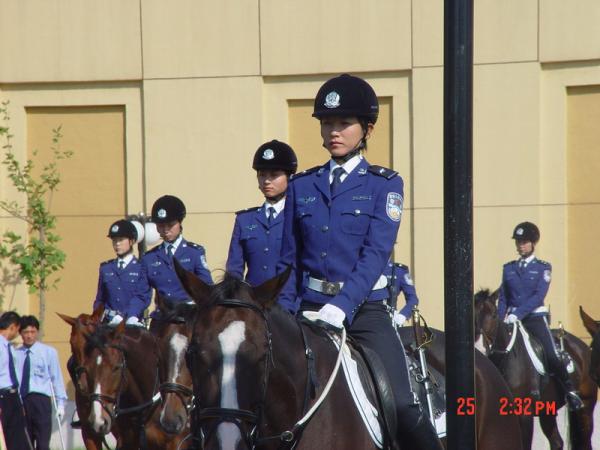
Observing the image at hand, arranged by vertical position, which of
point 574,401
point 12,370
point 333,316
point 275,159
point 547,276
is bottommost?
point 574,401

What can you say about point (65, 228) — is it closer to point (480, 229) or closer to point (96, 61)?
point (96, 61)

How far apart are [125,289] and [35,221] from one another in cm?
447

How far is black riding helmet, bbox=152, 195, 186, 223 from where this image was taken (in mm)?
12297

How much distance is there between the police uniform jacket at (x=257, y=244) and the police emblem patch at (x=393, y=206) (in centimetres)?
416

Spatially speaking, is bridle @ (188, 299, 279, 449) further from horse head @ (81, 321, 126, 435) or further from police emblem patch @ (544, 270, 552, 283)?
police emblem patch @ (544, 270, 552, 283)

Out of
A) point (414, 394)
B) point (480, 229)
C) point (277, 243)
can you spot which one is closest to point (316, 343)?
point (414, 394)

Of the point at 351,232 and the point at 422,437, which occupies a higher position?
the point at 351,232

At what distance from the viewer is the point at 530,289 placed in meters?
15.3

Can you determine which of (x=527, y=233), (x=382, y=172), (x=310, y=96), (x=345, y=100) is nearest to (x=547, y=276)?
(x=527, y=233)

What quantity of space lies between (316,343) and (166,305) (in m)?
4.82

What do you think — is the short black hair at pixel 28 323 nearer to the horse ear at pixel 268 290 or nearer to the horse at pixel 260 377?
the horse at pixel 260 377

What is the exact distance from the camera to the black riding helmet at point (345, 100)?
572 cm

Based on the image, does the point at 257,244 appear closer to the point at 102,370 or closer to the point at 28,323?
the point at 102,370
